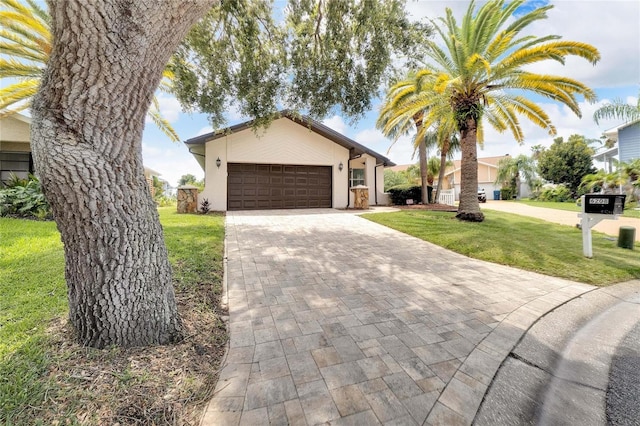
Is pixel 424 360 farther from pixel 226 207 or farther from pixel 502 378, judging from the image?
pixel 226 207

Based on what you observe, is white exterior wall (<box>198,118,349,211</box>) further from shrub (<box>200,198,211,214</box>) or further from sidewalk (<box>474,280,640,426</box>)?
sidewalk (<box>474,280,640,426</box>)

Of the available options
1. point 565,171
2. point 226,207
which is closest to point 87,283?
point 226,207

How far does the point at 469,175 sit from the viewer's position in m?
9.67

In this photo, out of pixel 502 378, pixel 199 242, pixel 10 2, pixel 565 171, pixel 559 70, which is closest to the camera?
pixel 502 378

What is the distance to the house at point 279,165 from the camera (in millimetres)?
12867

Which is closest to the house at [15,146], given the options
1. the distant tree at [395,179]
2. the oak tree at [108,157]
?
the oak tree at [108,157]

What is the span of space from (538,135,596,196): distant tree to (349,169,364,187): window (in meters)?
20.5

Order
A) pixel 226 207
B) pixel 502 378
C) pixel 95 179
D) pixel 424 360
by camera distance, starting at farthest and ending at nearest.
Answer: pixel 226 207 < pixel 424 360 < pixel 502 378 < pixel 95 179

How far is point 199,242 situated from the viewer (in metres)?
6.12

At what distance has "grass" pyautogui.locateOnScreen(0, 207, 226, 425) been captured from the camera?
1.63 metres

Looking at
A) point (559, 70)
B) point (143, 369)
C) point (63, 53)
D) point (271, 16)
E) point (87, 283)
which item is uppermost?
point (271, 16)

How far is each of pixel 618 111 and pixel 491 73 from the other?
737 cm

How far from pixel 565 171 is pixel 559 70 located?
22.9 metres

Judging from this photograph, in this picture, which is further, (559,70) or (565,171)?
(565,171)
